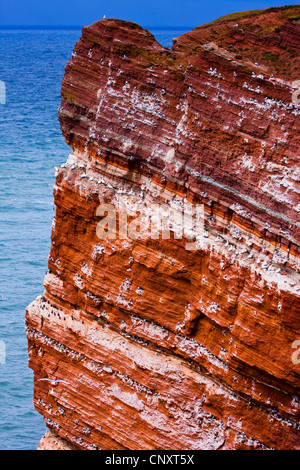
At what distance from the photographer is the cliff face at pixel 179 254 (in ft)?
47.7

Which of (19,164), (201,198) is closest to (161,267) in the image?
(201,198)

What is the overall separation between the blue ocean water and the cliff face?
7536 millimetres

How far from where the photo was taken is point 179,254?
16.0 meters

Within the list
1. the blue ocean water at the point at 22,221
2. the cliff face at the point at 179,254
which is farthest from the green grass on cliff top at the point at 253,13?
the blue ocean water at the point at 22,221

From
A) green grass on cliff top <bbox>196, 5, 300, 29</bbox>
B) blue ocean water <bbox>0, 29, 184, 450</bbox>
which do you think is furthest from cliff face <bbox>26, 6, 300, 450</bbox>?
blue ocean water <bbox>0, 29, 184, 450</bbox>

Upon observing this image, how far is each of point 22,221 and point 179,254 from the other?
831 inches

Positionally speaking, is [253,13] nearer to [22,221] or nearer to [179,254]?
[179,254]

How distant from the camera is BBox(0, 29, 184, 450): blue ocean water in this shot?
26.8 m

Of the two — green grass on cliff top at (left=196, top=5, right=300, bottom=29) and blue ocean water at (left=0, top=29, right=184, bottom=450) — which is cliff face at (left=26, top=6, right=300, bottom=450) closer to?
green grass on cliff top at (left=196, top=5, right=300, bottom=29)

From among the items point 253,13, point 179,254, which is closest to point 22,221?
point 179,254

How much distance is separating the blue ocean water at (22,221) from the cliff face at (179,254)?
754 cm

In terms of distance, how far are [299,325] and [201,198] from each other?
3.05m

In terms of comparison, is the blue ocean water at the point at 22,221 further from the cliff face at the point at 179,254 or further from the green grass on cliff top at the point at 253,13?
the green grass on cliff top at the point at 253,13

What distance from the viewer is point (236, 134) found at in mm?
14805
